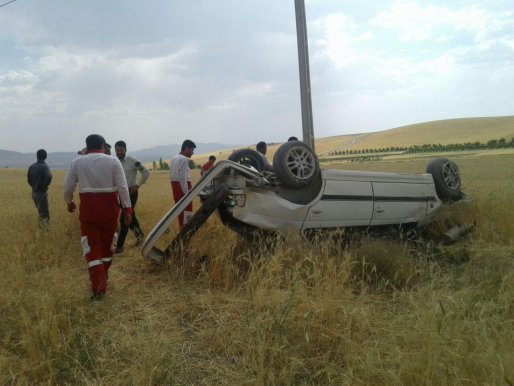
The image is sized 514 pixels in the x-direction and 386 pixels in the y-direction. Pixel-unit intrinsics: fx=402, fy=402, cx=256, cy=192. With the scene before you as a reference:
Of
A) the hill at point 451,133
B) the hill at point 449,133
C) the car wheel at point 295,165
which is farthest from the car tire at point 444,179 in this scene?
the hill at point 451,133

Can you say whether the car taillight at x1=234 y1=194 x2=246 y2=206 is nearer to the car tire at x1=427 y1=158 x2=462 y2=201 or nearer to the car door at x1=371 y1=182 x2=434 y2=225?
the car door at x1=371 y1=182 x2=434 y2=225

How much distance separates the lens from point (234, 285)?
12.9 ft

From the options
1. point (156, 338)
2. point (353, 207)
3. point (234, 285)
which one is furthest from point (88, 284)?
point (353, 207)

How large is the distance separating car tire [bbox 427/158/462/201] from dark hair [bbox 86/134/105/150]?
4.70 m

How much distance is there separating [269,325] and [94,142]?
264 cm

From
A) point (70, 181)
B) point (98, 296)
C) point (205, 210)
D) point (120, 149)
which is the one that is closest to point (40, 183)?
point (120, 149)

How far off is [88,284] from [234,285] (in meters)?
1.54

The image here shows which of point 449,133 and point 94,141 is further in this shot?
point 449,133

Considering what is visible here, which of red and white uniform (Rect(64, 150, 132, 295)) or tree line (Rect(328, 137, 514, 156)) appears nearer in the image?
red and white uniform (Rect(64, 150, 132, 295))

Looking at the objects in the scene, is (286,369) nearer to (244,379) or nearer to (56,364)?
(244,379)

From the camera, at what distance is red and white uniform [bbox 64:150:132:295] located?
388 centimetres

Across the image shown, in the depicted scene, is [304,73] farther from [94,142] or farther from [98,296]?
[98,296]

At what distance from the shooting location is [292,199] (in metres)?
4.53

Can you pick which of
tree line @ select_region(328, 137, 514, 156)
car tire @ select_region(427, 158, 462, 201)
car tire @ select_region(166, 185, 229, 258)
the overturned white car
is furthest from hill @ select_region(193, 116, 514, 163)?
car tire @ select_region(166, 185, 229, 258)
